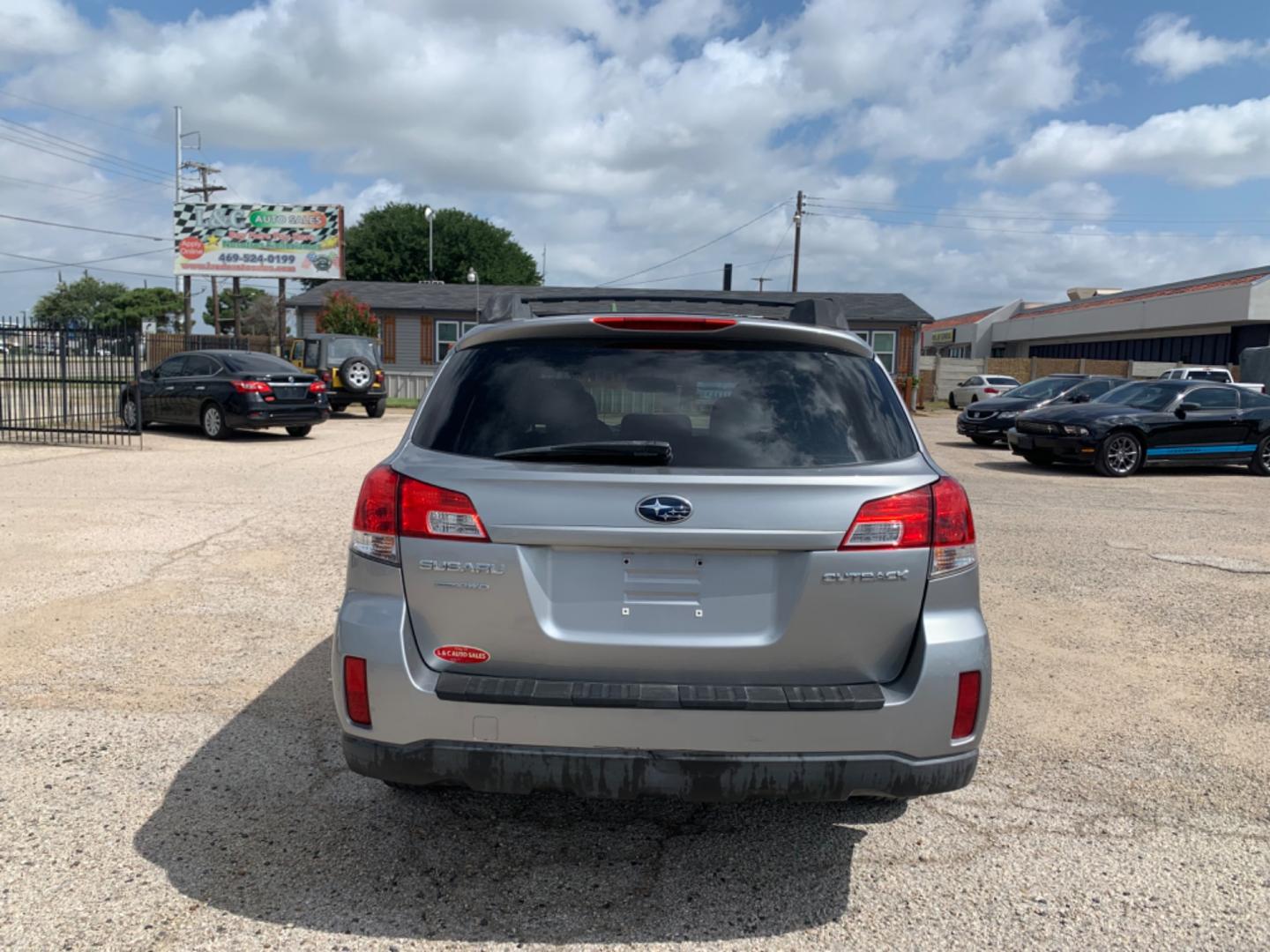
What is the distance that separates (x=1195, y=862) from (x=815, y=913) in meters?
1.36

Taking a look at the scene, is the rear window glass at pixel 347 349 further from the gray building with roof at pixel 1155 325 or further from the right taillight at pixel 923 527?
the gray building with roof at pixel 1155 325

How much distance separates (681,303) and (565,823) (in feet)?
6.63

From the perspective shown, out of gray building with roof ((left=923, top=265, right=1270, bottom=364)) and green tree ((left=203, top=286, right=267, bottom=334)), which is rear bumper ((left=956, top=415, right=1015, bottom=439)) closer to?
gray building with roof ((left=923, top=265, right=1270, bottom=364))

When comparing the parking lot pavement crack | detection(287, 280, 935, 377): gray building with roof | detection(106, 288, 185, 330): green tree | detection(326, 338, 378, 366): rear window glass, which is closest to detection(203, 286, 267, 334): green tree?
detection(106, 288, 185, 330): green tree

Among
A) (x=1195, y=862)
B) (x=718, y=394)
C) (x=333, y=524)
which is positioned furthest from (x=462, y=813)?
(x=333, y=524)

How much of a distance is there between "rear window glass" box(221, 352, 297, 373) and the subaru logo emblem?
639 inches

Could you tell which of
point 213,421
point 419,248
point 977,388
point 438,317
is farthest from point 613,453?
point 419,248

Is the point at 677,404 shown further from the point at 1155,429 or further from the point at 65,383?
the point at 65,383

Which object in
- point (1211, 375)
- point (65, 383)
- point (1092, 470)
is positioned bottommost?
point (1092, 470)

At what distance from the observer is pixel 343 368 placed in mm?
23250

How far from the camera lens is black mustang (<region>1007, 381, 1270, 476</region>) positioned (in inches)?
563

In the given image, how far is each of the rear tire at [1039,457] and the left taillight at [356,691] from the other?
14.1 m

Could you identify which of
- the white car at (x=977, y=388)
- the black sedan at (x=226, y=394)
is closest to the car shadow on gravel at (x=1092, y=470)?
the black sedan at (x=226, y=394)

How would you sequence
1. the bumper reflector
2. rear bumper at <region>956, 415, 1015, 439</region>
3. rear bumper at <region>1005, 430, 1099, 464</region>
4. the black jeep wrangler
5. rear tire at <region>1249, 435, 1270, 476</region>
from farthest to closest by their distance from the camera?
1. the black jeep wrangler
2. rear bumper at <region>956, 415, 1015, 439</region>
3. rear tire at <region>1249, 435, 1270, 476</region>
4. rear bumper at <region>1005, 430, 1099, 464</region>
5. the bumper reflector
